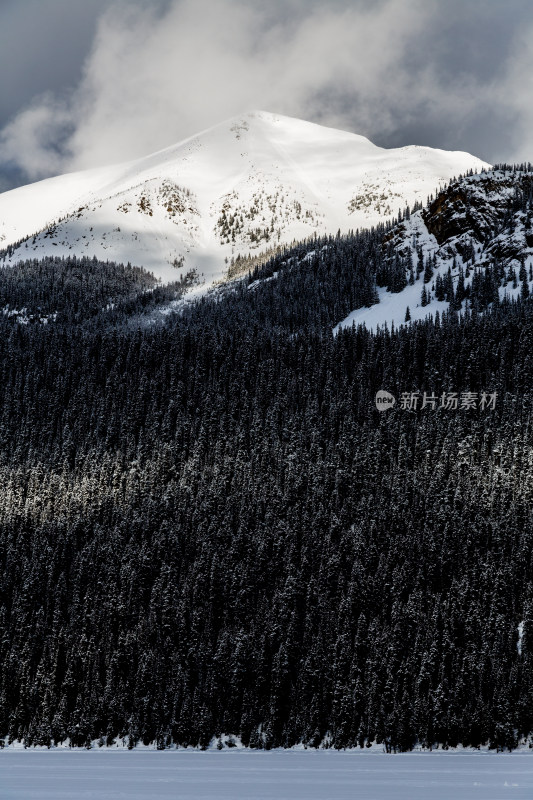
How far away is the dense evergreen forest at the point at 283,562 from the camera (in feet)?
314

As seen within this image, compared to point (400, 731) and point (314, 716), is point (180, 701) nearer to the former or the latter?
point (314, 716)

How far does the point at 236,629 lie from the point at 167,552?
88.4 ft

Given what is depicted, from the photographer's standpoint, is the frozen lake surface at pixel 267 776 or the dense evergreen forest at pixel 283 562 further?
the dense evergreen forest at pixel 283 562

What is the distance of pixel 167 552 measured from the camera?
13738 centimetres

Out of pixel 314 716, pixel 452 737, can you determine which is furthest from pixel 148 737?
pixel 452 737

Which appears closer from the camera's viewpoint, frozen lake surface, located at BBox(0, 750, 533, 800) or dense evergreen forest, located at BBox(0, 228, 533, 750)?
frozen lake surface, located at BBox(0, 750, 533, 800)

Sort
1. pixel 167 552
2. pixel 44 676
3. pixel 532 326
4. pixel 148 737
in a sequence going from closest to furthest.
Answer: pixel 148 737
pixel 44 676
pixel 167 552
pixel 532 326

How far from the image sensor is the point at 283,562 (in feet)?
420

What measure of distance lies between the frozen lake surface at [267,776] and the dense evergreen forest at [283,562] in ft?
53.0

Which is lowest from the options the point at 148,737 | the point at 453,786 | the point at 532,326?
the point at 148,737

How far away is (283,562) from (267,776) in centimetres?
7635

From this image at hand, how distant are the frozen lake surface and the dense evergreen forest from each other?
16153 millimetres

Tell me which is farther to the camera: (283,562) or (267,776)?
(283,562)

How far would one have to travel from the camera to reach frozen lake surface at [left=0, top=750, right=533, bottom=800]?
39.2m
